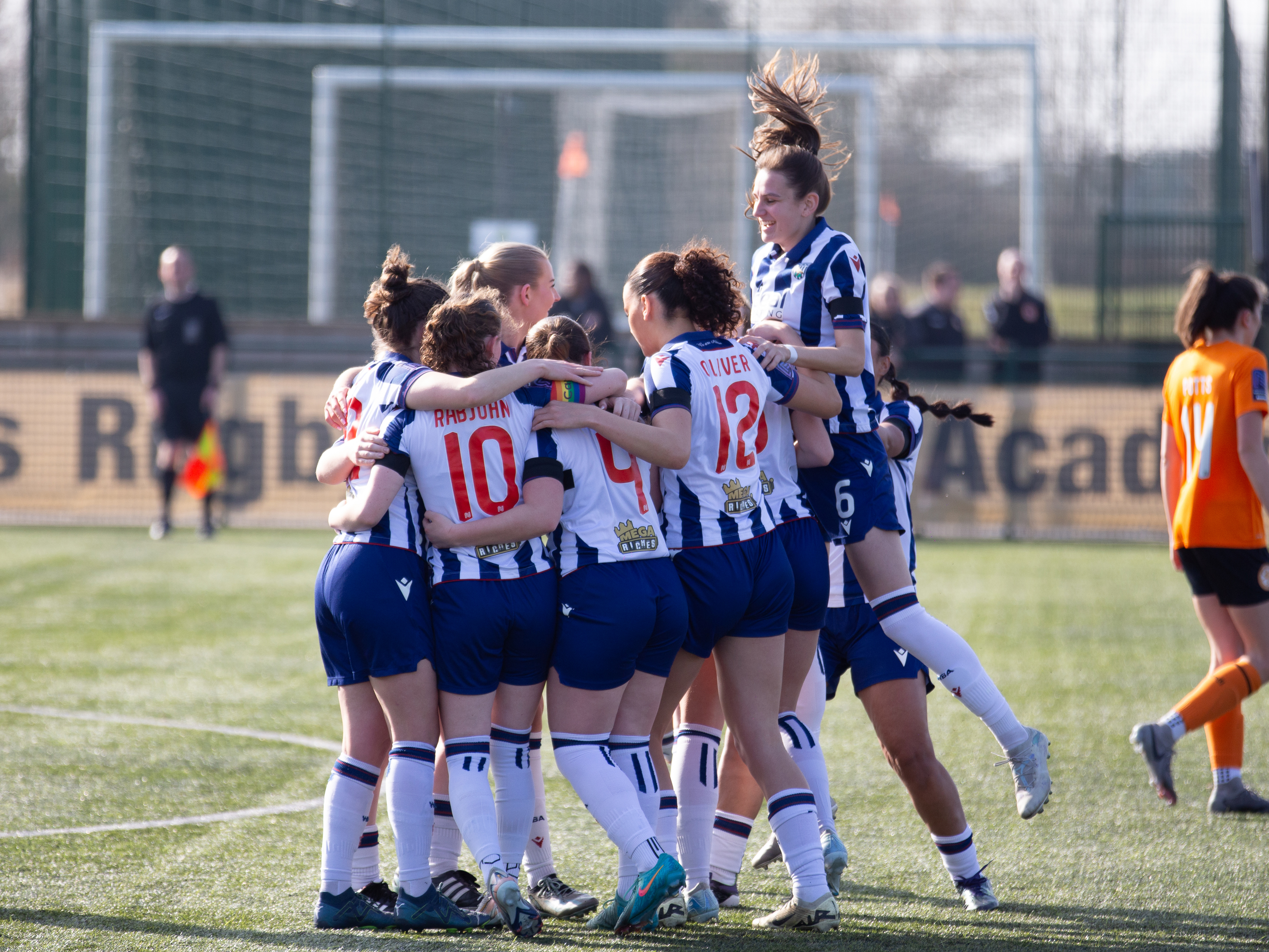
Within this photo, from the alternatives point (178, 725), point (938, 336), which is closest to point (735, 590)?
point (178, 725)

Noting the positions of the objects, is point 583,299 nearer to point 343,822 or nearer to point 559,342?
point 559,342

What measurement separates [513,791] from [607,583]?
576mm

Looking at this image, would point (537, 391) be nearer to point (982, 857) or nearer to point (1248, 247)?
point (982, 857)

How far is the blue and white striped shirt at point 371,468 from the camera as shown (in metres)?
3.47

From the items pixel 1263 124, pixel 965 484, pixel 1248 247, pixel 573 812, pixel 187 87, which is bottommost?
pixel 573 812

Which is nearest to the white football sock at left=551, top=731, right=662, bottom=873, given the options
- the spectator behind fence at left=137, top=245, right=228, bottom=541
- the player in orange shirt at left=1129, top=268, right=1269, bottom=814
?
the player in orange shirt at left=1129, top=268, right=1269, bottom=814

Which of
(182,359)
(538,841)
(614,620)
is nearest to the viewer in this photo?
(614,620)

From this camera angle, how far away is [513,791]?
3504 millimetres

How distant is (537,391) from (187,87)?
1469cm

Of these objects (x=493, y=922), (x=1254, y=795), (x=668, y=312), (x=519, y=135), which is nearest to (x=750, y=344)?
(x=668, y=312)

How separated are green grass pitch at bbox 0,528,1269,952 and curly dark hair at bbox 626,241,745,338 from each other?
60.0 inches

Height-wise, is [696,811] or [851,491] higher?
A: [851,491]

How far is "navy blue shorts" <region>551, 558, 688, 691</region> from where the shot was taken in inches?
133

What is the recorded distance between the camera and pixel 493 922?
352 centimetres
